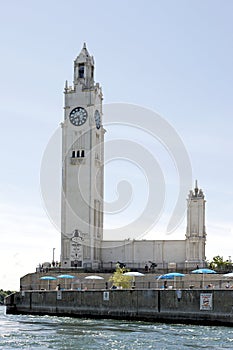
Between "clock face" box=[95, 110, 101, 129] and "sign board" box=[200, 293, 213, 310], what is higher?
"clock face" box=[95, 110, 101, 129]

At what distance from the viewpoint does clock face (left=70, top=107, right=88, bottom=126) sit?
405ft

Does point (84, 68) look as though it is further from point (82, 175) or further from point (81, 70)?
point (82, 175)

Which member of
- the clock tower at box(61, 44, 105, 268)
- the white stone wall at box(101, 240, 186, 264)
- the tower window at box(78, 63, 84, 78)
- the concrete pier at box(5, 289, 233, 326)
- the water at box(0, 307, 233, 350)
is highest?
the tower window at box(78, 63, 84, 78)

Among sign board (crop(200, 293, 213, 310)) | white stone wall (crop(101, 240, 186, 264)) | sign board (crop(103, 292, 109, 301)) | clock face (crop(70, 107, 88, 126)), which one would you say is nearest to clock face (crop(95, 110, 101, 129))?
clock face (crop(70, 107, 88, 126))

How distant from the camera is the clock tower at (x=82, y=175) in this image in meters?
118

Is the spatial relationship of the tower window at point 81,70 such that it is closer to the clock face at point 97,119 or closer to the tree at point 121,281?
the clock face at point 97,119

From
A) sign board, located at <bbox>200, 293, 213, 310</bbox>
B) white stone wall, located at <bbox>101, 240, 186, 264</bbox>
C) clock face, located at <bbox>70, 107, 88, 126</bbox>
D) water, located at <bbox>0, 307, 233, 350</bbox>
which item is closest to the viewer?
water, located at <bbox>0, 307, 233, 350</bbox>

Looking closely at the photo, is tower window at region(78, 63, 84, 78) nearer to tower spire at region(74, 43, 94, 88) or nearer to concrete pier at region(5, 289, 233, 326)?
tower spire at region(74, 43, 94, 88)

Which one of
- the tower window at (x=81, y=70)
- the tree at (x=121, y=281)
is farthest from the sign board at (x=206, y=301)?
the tower window at (x=81, y=70)

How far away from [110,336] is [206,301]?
42.0ft

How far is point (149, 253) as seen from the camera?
381ft

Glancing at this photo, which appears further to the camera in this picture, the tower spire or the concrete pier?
the tower spire

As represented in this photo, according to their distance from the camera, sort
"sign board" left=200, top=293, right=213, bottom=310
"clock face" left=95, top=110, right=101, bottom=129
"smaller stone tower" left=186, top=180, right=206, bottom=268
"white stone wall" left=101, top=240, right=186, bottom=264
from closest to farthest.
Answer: "sign board" left=200, top=293, right=213, bottom=310, "smaller stone tower" left=186, top=180, right=206, bottom=268, "white stone wall" left=101, top=240, right=186, bottom=264, "clock face" left=95, top=110, right=101, bottom=129

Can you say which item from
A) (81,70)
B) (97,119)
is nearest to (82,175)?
(97,119)
